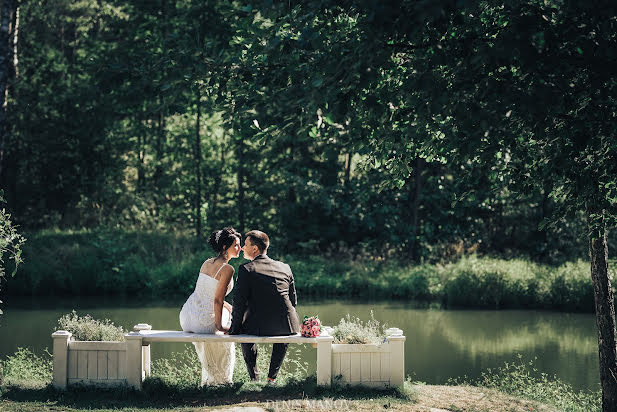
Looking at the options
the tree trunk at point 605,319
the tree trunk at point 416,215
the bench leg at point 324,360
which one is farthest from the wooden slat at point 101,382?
the tree trunk at point 416,215

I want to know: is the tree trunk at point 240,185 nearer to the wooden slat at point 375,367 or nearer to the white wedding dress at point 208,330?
the white wedding dress at point 208,330

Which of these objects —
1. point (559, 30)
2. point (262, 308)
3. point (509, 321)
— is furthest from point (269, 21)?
point (509, 321)

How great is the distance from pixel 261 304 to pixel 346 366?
92cm

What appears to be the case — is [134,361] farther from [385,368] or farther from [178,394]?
[385,368]

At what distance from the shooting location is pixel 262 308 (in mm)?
6402

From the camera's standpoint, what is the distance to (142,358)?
250 inches

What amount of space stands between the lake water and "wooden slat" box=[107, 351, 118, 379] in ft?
5.27

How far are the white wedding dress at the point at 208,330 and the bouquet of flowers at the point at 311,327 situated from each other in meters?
0.73

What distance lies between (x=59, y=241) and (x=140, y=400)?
12223 mm

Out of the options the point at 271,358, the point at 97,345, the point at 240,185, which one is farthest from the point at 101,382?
the point at 240,185

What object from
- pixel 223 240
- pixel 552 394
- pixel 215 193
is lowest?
pixel 552 394

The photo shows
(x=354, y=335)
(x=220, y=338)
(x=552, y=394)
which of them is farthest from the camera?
(x=552, y=394)

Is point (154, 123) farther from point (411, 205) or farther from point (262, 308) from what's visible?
point (262, 308)

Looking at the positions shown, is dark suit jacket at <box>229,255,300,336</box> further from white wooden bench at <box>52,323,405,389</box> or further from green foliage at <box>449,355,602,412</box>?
green foliage at <box>449,355,602,412</box>
